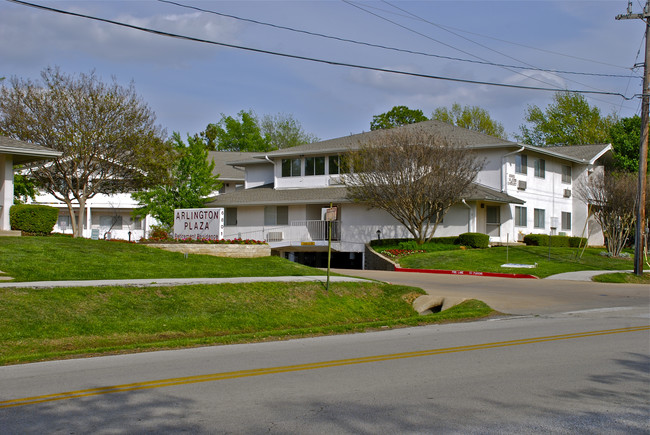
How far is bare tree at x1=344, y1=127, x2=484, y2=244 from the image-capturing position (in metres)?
32.5

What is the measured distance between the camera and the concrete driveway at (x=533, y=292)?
1791 cm

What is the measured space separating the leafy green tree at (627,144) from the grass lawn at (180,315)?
117ft

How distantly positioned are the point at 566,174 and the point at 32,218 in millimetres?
33188

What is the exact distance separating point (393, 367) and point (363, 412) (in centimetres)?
263

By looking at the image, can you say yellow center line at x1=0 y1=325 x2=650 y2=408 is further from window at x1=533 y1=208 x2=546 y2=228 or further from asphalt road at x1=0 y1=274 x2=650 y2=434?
window at x1=533 y1=208 x2=546 y2=228

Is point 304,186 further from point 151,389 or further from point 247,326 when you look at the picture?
point 151,389

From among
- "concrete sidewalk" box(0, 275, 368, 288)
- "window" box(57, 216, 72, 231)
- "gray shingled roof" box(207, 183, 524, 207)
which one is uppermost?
"gray shingled roof" box(207, 183, 524, 207)

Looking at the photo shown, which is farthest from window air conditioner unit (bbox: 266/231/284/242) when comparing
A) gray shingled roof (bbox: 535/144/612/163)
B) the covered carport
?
gray shingled roof (bbox: 535/144/612/163)

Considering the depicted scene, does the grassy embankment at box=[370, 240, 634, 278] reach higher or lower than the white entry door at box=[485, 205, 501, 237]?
lower

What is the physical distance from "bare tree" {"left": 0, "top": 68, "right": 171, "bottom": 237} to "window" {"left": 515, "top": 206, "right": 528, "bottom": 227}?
19797 mm

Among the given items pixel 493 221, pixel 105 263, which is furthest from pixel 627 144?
pixel 105 263

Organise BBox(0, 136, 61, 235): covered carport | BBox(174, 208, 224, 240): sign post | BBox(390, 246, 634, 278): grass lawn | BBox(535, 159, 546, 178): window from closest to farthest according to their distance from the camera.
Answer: BBox(0, 136, 61, 235): covered carport
BBox(174, 208, 224, 240): sign post
BBox(390, 246, 634, 278): grass lawn
BBox(535, 159, 546, 178): window

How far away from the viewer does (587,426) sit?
631 cm

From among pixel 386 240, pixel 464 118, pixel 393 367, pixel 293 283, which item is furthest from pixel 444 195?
pixel 464 118
